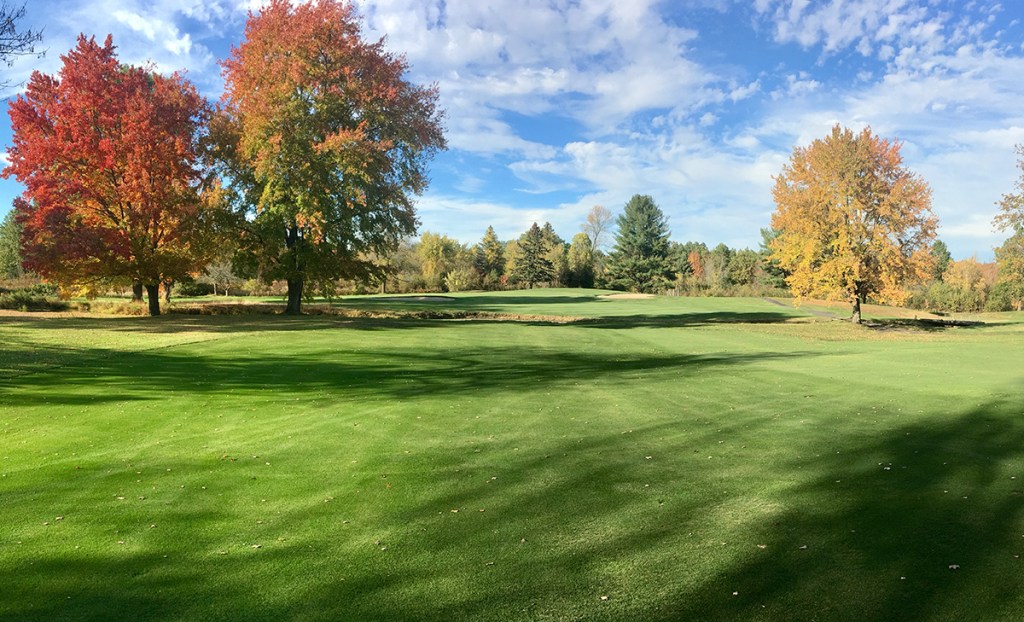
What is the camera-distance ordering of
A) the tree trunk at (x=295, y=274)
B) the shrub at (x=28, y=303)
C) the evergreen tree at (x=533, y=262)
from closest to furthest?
1. the tree trunk at (x=295, y=274)
2. the shrub at (x=28, y=303)
3. the evergreen tree at (x=533, y=262)

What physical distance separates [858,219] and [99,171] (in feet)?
128

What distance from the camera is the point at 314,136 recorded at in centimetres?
2734

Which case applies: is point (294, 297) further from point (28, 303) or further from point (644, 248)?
point (644, 248)

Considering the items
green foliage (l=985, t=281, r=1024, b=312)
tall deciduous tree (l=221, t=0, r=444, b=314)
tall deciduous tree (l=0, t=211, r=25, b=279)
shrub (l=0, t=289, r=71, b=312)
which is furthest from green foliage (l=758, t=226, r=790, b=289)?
tall deciduous tree (l=0, t=211, r=25, b=279)

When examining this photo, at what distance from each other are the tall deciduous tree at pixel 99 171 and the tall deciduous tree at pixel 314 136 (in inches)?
131

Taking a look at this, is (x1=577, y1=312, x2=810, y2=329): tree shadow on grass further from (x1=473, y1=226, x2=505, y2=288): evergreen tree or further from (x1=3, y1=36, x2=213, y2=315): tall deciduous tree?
(x1=473, y1=226, x2=505, y2=288): evergreen tree

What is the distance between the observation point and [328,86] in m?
27.6

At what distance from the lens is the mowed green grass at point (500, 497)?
354 cm

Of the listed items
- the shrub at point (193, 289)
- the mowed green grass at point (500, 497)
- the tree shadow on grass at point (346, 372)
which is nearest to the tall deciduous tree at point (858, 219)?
the tree shadow on grass at point (346, 372)

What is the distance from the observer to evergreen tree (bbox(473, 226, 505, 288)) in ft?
289

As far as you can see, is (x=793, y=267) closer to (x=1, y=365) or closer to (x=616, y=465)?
(x=616, y=465)

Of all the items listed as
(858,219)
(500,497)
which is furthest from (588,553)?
(858,219)

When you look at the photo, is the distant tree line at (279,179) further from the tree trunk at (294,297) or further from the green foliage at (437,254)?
the green foliage at (437,254)

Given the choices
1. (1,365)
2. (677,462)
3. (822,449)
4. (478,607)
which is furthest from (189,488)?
(1,365)
